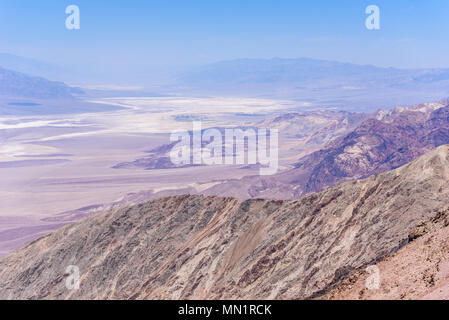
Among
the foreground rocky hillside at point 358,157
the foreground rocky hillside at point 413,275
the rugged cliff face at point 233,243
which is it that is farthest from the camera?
the foreground rocky hillside at point 358,157

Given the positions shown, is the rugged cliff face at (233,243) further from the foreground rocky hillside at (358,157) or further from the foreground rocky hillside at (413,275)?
the foreground rocky hillside at (358,157)

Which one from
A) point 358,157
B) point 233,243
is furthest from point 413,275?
point 358,157

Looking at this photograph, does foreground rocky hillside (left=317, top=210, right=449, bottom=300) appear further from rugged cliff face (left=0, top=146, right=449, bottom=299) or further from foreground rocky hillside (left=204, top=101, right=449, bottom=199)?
foreground rocky hillside (left=204, top=101, right=449, bottom=199)

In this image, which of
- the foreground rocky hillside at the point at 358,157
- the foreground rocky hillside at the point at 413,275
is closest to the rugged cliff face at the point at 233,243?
the foreground rocky hillside at the point at 413,275

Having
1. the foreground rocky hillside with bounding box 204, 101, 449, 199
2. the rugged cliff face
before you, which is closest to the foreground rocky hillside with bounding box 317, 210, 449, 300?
the rugged cliff face

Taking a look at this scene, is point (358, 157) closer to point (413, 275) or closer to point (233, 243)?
point (233, 243)

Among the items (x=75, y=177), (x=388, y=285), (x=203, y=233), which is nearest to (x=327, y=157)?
(x=75, y=177)

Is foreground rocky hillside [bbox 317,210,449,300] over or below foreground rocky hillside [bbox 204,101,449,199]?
over
